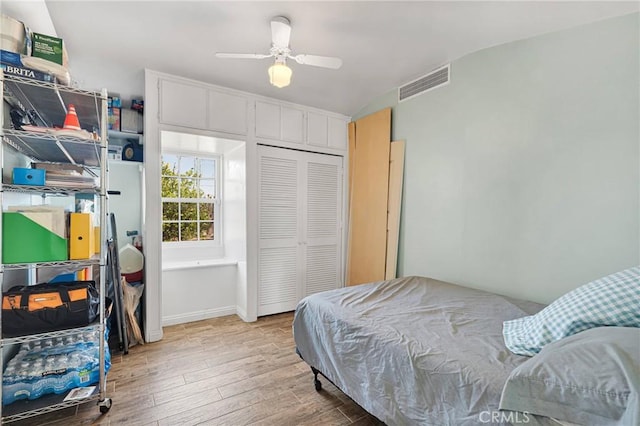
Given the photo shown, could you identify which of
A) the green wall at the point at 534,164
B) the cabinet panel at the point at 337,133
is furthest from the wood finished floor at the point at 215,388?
the cabinet panel at the point at 337,133

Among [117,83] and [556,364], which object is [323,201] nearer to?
[117,83]

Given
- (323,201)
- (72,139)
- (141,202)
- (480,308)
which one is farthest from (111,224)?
(480,308)

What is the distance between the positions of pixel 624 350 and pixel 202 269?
3.41 m

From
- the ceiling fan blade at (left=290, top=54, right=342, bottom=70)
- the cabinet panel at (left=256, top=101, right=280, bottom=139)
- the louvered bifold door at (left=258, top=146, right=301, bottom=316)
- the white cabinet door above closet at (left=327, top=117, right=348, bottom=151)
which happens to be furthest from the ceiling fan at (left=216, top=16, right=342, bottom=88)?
the white cabinet door above closet at (left=327, top=117, right=348, bottom=151)

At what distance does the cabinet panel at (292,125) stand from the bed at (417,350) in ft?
6.86

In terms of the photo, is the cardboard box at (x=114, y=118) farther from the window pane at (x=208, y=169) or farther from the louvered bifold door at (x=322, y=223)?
the louvered bifold door at (x=322, y=223)

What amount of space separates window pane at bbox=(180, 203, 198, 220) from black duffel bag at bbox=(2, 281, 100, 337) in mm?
2059

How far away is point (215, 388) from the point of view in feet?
6.81

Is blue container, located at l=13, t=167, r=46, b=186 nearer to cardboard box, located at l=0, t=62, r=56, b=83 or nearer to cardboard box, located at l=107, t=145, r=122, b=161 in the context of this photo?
cardboard box, located at l=0, t=62, r=56, b=83

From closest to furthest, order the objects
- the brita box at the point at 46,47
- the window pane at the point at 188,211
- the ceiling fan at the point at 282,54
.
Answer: the brita box at the point at 46,47 → the ceiling fan at the point at 282,54 → the window pane at the point at 188,211

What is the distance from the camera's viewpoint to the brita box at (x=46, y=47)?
5.35 feet

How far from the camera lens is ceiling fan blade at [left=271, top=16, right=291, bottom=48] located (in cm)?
200

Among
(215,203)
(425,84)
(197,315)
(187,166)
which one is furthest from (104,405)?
(425,84)

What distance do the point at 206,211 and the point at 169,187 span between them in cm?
55
